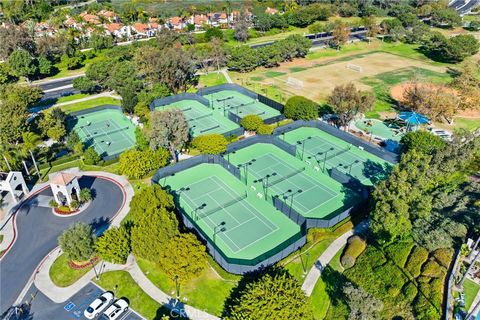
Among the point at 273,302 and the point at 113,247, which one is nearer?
the point at 273,302

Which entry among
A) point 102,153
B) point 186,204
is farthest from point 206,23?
point 186,204

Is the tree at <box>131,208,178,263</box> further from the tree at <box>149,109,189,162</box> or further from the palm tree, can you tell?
the palm tree

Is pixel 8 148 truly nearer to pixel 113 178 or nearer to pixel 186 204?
pixel 113 178

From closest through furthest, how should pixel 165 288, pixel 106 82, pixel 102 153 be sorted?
pixel 165 288 → pixel 102 153 → pixel 106 82

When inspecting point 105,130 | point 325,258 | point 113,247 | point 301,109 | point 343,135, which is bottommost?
point 325,258

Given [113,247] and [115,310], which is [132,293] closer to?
[115,310]

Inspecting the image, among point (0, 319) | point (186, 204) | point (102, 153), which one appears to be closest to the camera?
point (0, 319)

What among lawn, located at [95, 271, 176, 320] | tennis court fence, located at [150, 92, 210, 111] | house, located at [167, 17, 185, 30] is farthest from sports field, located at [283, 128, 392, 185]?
house, located at [167, 17, 185, 30]

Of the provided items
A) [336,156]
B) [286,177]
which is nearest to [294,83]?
[336,156]
